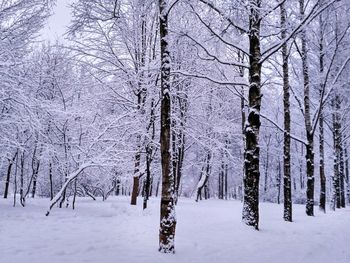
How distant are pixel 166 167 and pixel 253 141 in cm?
305

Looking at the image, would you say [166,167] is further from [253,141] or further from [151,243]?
[253,141]

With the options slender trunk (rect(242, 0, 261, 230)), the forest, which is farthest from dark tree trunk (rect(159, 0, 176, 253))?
slender trunk (rect(242, 0, 261, 230))

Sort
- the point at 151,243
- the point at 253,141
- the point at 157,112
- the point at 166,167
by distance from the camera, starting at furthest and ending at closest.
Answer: the point at 157,112 → the point at 253,141 → the point at 151,243 → the point at 166,167

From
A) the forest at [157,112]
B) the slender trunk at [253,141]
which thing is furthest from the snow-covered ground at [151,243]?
the slender trunk at [253,141]

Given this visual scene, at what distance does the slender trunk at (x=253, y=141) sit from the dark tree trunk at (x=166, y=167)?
2.83 meters

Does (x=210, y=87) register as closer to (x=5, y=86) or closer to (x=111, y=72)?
(x=111, y=72)

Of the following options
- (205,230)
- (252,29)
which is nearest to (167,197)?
(205,230)

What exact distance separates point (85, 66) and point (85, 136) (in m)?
3.31

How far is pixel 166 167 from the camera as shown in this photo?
5402 millimetres

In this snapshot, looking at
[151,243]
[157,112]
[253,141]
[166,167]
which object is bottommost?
[151,243]

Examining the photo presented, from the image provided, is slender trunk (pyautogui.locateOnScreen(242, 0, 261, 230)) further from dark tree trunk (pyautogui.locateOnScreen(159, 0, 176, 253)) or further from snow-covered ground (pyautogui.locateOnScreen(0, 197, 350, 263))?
dark tree trunk (pyautogui.locateOnScreen(159, 0, 176, 253))

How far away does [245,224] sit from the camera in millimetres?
7539

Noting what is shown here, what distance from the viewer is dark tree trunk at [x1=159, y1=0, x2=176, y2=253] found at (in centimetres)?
513

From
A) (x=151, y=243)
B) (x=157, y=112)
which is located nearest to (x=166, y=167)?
(x=151, y=243)
